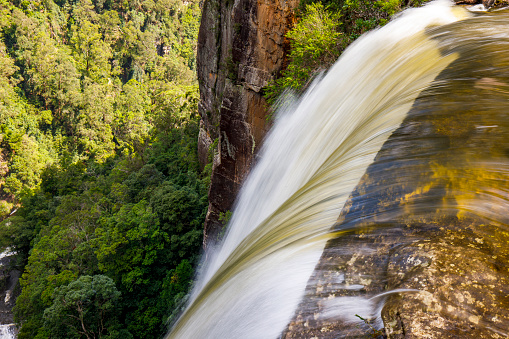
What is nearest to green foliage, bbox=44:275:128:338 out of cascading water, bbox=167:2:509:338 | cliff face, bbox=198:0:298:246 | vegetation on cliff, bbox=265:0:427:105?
cliff face, bbox=198:0:298:246

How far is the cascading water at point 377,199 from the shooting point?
215 centimetres

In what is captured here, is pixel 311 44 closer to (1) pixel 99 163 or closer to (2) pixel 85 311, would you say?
(2) pixel 85 311

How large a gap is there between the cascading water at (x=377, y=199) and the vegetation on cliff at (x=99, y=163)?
10617 millimetres

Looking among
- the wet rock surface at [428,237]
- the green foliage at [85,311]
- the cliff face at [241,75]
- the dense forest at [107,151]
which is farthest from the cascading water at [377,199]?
the green foliage at [85,311]

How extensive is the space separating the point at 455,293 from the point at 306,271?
3.21 feet

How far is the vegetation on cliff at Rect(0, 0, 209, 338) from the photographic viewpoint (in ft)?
45.0

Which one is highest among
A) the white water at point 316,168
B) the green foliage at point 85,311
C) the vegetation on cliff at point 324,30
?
the vegetation on cliff at point 324,30

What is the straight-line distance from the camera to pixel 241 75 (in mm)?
10367

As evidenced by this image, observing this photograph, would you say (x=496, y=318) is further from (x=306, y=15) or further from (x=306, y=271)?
(x=306, y=15)

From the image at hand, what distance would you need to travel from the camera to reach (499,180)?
237 cm

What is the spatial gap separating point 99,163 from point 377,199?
36.3m

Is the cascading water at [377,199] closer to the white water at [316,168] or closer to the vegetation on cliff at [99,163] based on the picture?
the white water at [316,168]

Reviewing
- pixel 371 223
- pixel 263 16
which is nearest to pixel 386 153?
pixel 371 223

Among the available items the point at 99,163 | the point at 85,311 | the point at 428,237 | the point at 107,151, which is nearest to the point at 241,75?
the point at 428,237
